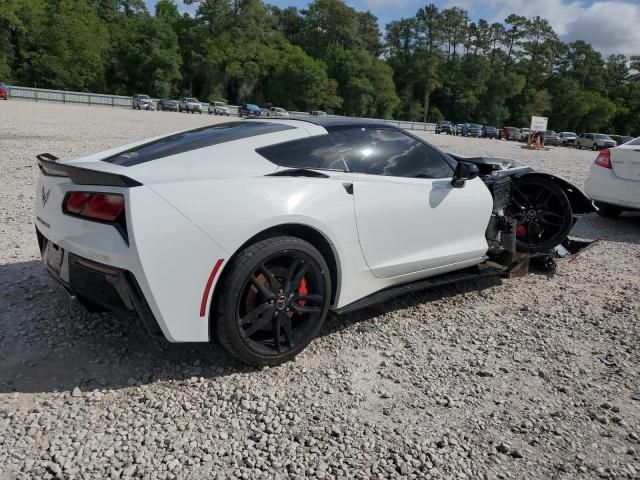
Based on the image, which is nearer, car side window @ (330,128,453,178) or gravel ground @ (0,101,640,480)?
gravel ground @ (0,101,640,480)

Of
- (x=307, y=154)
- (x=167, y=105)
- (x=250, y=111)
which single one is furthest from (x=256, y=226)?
(x=250, y=111)

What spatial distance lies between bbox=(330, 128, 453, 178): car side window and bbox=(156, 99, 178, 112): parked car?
55897 mm

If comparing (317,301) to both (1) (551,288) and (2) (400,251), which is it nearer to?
(2) (400,251)

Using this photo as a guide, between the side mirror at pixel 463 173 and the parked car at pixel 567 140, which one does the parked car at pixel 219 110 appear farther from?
the side mirror at pixel 463 173

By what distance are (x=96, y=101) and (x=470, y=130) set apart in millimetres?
40679

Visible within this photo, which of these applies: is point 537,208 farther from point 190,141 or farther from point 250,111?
point 250,111

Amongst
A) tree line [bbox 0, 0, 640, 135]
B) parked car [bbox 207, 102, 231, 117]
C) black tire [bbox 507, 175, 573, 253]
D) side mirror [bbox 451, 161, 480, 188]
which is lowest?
black tire [bbox 507, 175, 573, 253]

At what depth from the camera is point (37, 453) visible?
2207 millimetres

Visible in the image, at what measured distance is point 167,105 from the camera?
55.8 meters

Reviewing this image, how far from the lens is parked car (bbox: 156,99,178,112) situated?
5553 cm

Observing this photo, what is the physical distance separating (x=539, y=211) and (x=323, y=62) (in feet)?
295

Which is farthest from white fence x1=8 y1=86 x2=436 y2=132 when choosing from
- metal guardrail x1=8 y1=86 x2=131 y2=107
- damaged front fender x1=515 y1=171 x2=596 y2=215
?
damaged front fender x1=515 y1=171 x2=596 y2=215

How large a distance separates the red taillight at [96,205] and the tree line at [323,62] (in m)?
71.5

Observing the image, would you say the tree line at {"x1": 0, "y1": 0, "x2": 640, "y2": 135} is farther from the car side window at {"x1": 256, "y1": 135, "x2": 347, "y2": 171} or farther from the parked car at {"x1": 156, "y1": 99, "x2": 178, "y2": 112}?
the car side window at {"x1": 256, "y1": 135, "x2": 347, "y2": 171}
